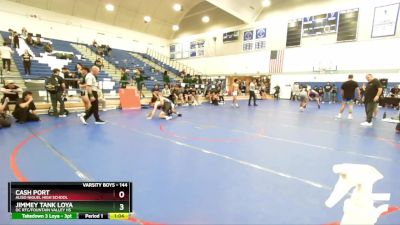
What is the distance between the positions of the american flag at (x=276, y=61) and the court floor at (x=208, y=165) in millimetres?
16242

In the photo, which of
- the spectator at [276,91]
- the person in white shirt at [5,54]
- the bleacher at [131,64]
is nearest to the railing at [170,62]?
the bleacher at [131,64]

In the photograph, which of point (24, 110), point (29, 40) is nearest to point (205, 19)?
point (29, 40)

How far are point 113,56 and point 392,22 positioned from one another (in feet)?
71.6

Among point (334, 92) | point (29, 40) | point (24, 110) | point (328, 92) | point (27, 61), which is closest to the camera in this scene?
point (24, 110)

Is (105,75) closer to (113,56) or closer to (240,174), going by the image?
(113,56)

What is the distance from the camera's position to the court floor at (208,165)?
7.58 feet

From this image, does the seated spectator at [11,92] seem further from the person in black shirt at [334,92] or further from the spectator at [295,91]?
the person in black shirt at [334,92]

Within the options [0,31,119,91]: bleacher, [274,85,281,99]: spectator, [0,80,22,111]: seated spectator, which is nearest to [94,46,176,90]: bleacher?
[0,31,119,91]: bleacher

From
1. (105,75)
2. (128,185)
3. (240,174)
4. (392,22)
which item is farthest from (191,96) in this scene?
(392,22)

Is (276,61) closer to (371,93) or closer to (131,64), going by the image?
(131,64)

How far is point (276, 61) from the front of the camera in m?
21.7
